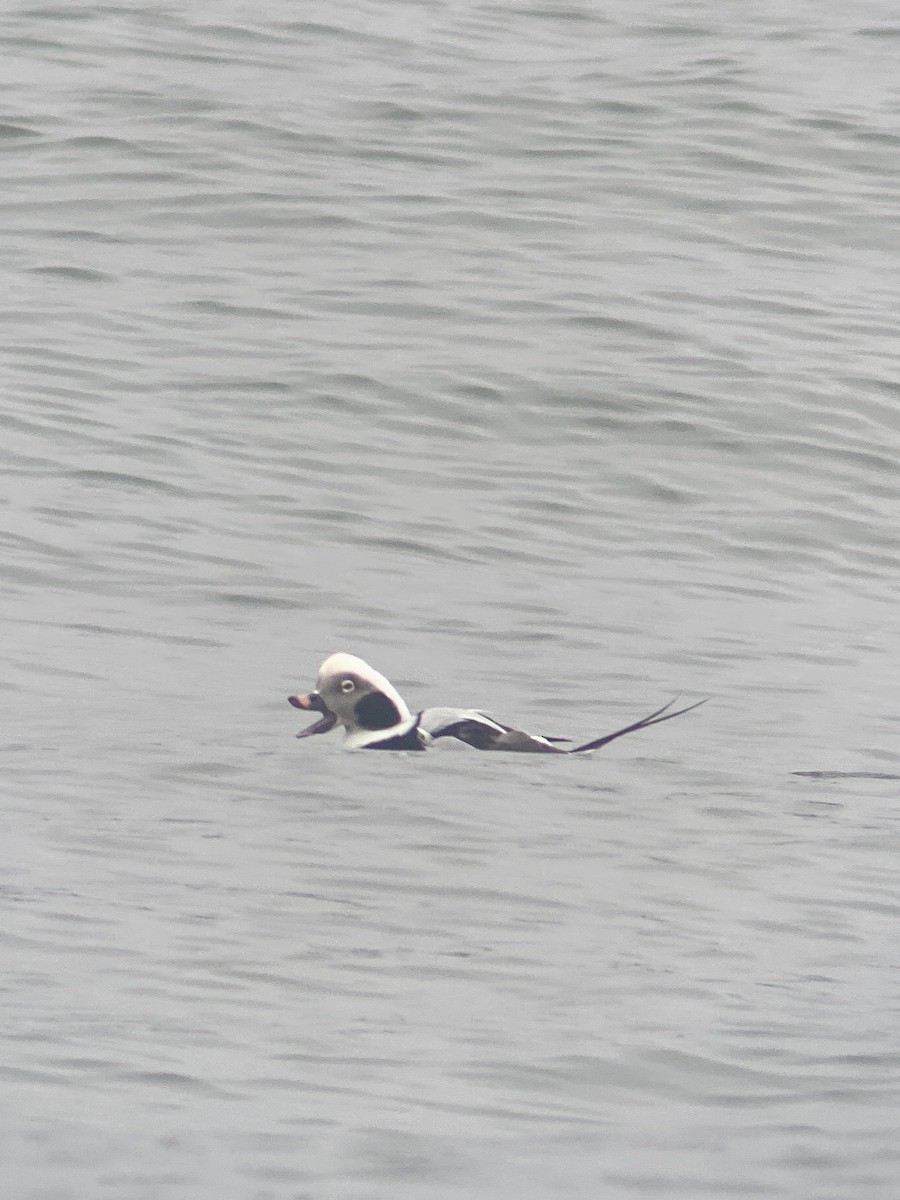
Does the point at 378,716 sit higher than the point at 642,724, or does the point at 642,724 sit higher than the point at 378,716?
the point at 642,724

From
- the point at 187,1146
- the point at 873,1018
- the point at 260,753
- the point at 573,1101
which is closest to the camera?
the point at 187,1146

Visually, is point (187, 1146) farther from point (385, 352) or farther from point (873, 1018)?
point (385, 352)

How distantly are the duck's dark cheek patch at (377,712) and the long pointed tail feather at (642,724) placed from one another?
782mm

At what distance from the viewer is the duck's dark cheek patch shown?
9.61 meters

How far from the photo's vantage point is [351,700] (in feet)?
31.4

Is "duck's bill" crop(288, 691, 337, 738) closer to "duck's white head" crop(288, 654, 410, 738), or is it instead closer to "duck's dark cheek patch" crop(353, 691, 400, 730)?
"duck's white head" crop(288, 654, 410, 738)

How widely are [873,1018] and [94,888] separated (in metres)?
2.30

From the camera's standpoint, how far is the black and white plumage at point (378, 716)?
9328 mm

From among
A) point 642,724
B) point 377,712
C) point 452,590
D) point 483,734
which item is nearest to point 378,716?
point 377,712

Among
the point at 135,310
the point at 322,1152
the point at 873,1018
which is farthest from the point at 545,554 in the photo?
the point at 322,1152

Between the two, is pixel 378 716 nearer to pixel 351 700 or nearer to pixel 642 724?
pixel 351 700

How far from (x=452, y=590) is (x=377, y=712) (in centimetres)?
188

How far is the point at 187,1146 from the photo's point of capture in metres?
5.24

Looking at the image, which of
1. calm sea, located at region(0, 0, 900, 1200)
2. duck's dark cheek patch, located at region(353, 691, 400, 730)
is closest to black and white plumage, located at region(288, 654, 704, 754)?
duck's dark cheek patch, located at region(353, 691, 400, 730)
